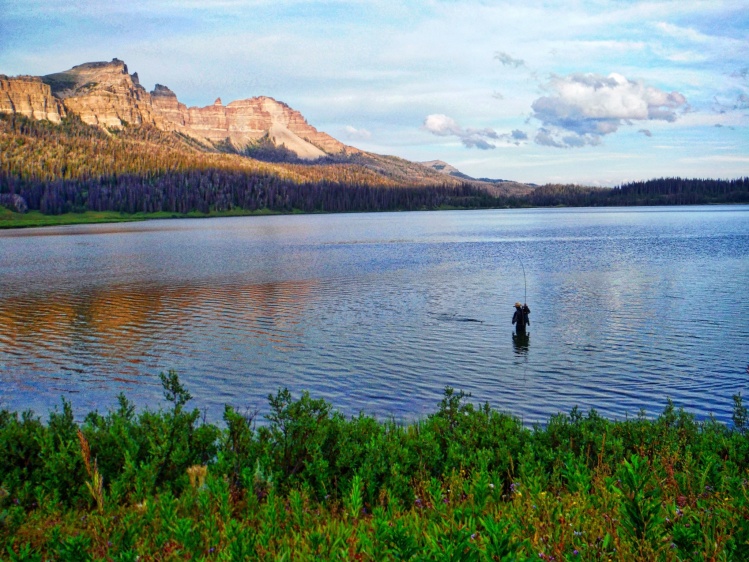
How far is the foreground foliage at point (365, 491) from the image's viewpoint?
525 centimetres

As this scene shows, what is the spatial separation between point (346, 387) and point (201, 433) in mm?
13399

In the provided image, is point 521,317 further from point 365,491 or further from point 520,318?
point 365,491

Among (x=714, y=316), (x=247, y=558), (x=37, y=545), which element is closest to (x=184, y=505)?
(x=37, y=545)

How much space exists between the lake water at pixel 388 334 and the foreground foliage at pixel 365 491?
940cm

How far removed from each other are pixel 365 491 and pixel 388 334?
79.0ft

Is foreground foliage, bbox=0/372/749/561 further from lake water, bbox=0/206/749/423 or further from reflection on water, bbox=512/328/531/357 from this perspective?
reflection on water, bbox=512/328/531/357

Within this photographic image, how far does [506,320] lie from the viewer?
1421 inches

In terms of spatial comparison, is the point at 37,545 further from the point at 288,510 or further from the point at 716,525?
the point at 716,525

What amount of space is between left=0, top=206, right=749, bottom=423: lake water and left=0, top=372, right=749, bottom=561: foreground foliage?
370 inches

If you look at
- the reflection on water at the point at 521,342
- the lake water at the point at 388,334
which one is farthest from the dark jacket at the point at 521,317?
the lake water at the point at 388,334

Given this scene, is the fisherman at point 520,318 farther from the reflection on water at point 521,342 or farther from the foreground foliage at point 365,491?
the foreground foliage at point 365,491

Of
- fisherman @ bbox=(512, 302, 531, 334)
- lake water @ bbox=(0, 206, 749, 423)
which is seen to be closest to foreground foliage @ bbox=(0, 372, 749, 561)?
lake water @ bbox=(0, 206, 749, 423)

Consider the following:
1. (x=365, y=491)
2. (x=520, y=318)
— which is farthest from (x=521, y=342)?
(x=365, y=491)

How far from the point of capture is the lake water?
76.4 feet
